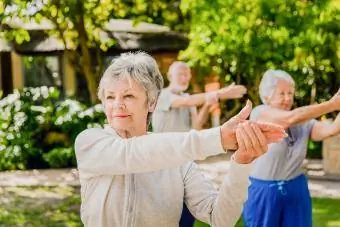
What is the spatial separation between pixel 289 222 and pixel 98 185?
2.50 meters

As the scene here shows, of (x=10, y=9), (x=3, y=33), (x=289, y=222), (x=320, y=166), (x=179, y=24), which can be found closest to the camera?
(x=289, y=222)

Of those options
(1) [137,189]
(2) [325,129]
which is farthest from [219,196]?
(2) [325,129]

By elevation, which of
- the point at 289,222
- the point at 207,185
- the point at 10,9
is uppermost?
the point at 10,9

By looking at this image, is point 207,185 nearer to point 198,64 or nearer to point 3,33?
point 3,33

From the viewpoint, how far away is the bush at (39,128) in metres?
11.4

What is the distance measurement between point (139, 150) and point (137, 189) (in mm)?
224

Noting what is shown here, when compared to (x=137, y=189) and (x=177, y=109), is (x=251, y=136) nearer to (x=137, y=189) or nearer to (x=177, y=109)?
(x=137, y=189)

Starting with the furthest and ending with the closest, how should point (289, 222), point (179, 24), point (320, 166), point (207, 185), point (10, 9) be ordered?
point (179, 24), point (320, 166), point (10, 9), point (289, 222), point (207, 185)

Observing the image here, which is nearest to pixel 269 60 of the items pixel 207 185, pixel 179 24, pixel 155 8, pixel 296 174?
pixel 155 8

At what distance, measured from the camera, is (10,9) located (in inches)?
326

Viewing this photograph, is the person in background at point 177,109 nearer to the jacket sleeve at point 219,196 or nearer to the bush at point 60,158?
the jacket sleeve at point 219,196

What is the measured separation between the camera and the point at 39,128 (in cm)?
1191

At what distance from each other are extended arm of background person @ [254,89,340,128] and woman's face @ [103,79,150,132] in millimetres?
1808

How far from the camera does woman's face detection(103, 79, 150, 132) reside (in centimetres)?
222
